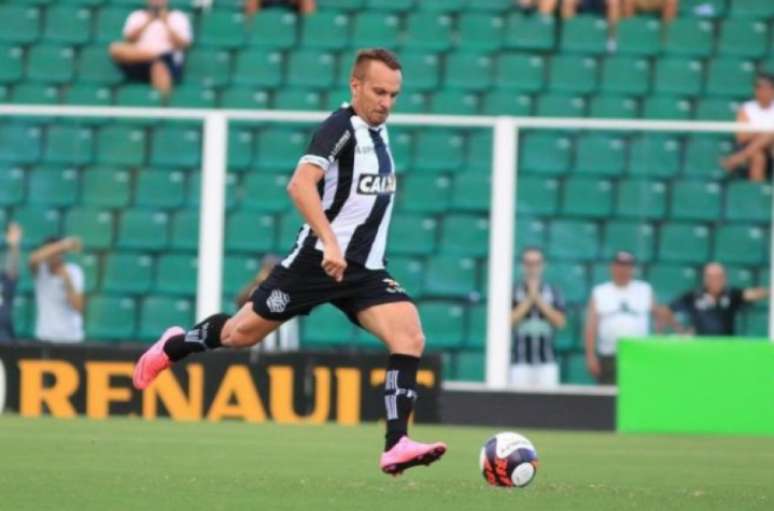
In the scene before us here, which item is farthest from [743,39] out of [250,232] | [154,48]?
[250,232]

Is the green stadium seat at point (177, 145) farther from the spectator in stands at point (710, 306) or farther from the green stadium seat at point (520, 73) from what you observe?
the spectator in stands at point (710, 306)

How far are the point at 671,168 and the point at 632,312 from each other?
123cm

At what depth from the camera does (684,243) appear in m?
16.7

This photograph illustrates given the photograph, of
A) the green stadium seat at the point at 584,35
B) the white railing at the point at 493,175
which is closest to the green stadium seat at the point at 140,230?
the white railing at the point at 493,175

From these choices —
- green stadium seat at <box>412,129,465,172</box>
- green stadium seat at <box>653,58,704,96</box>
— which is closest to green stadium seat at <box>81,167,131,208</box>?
green stadium seat at <box>412,129,465,172</box>

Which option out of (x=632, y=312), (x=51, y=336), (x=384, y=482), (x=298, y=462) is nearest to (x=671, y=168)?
(x=632, y=312)

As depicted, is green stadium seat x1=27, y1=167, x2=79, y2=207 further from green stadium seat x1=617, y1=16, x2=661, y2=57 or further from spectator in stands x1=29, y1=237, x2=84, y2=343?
green stadium seat x1=617, y1=16, x2=661, y2=57

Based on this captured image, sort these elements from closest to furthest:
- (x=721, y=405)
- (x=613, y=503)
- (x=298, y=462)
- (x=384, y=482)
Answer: (x=613, y=503)
(x=384, y=482)
(x=298, y=462)
(x=721, y=405)

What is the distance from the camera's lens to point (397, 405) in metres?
9.94

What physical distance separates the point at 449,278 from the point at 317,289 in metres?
6.87

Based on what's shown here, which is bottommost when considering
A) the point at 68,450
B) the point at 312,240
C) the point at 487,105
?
the point at 68,450

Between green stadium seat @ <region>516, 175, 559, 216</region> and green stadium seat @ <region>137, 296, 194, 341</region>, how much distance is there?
9.46 ft

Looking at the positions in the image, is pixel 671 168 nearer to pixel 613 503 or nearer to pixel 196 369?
pixel 196 369

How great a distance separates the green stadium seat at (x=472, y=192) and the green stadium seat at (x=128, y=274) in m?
2.59
